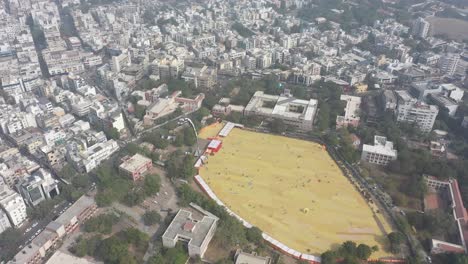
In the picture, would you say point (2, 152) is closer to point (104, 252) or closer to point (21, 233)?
point (21, 233)

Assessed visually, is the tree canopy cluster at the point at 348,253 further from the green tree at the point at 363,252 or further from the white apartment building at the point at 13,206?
the white apartment building at the point at 13,206

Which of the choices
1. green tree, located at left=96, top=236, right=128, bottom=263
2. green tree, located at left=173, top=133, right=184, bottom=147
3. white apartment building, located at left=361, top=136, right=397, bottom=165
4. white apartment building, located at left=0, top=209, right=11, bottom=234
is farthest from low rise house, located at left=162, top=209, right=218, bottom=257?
white apartment building, located at left=361, top=136, right=397, bottom=165

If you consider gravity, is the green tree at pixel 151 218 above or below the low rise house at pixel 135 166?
below

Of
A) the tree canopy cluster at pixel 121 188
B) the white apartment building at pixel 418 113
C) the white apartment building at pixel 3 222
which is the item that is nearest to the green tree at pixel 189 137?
the tree canopy cluster at pixel 121 188

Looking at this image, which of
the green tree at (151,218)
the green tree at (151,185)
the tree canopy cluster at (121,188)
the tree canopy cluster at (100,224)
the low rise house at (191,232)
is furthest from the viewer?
the green tree at (151,185)

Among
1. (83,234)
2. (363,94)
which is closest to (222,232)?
(83,234)

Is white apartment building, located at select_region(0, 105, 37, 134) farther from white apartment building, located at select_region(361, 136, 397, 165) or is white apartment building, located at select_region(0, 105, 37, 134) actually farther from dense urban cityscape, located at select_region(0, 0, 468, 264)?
white apartment building, located at select_region(361, 136, 397, 165)

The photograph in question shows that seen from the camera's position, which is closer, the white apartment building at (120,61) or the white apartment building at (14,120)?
the white apartment building at (14,120)
